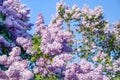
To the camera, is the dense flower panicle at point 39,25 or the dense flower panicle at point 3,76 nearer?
the dense flower panicle at point 3,76

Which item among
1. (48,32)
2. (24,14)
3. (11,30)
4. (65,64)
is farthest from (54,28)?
(24,14)

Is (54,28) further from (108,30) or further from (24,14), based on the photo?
(108,30)

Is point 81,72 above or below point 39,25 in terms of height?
below

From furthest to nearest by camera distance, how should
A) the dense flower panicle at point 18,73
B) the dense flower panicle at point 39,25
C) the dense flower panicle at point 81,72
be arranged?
the dense flower panicle at point 39,25 → the dense flower panicle at point 81,72 → the dense flower panicle at point 18,73

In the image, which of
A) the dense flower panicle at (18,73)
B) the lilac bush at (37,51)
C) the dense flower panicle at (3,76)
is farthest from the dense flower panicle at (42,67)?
the dense flower panicle at (3,76)

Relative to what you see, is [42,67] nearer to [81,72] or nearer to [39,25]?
[81,72]

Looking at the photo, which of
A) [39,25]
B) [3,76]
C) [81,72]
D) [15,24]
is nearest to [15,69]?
[3,76]

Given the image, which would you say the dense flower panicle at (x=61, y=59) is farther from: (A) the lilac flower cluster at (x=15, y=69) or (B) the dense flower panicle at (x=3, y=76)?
(B) the dense flower panicle at (x=3, y=76)

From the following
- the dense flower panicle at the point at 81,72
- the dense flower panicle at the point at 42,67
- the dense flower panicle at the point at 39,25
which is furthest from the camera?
the dense flower panicle at the point at 39,25

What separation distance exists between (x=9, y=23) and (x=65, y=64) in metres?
1.62

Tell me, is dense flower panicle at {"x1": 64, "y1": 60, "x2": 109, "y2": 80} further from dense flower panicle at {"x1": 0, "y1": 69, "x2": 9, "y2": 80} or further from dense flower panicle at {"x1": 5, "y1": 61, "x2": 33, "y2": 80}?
dense flower panicle at {"x1": 0, "y1": 69, "x2": 9, "y2": 80}

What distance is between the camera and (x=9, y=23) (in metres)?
7.43

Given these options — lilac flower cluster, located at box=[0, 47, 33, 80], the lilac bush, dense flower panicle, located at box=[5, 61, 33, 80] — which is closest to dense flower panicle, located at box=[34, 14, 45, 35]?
the lilac bush

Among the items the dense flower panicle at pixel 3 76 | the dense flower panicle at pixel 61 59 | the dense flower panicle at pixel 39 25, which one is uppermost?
the dense flower panicle at pixel 39 25
